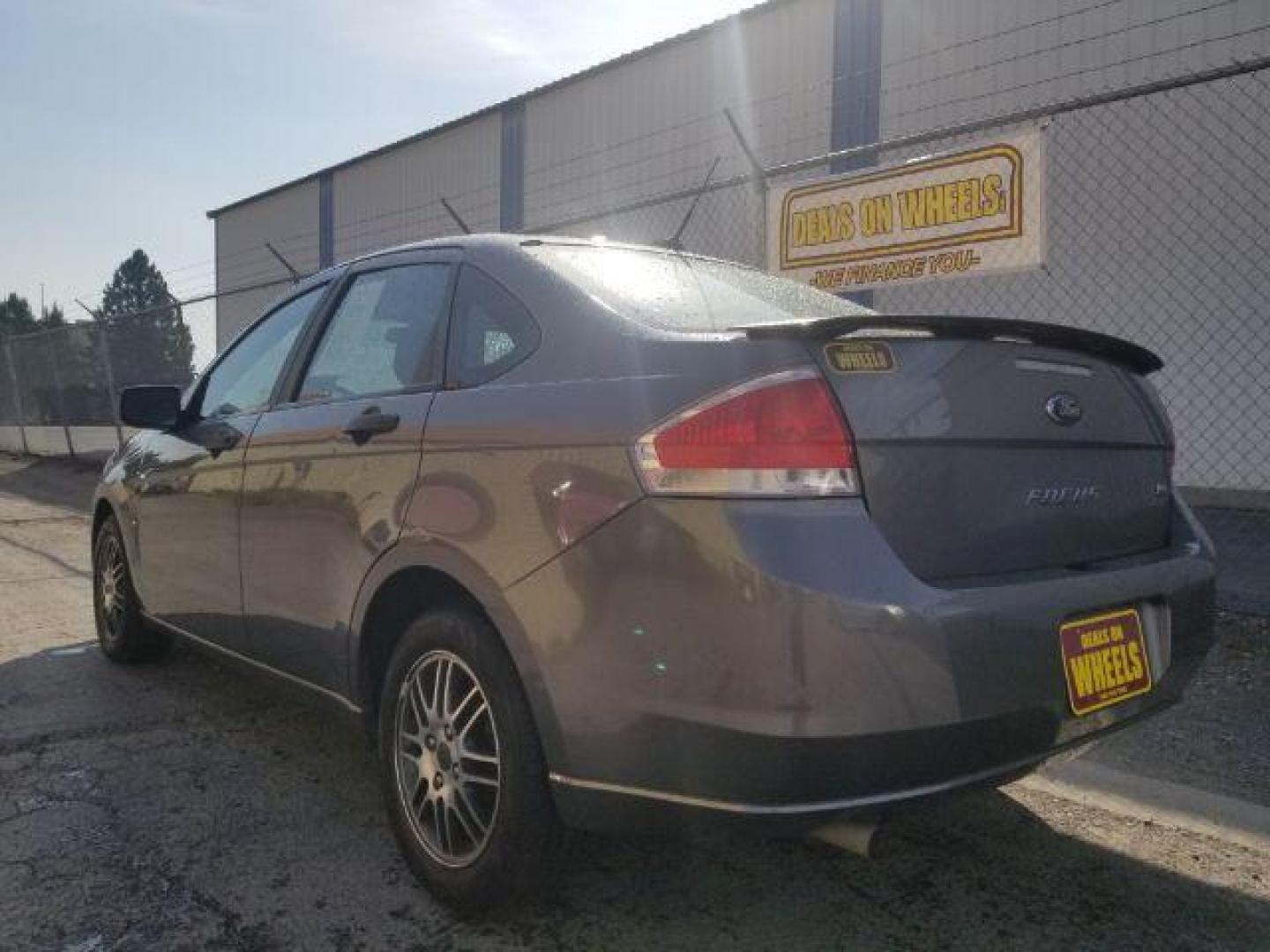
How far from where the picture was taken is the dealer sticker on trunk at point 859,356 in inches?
79.2

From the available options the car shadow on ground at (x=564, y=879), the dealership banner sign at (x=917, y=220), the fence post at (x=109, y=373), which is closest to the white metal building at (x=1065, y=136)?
the dealership banner sign at (x=917, y=220)

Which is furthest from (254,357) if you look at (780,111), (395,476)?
(780,111)

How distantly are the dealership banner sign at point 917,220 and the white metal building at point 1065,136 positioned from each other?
438mm

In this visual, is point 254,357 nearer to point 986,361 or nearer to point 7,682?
point 7,682

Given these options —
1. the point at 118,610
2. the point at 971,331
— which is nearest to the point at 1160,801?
the point at 971,331

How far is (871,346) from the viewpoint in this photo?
2072 mm

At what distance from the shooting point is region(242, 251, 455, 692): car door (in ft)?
8.73

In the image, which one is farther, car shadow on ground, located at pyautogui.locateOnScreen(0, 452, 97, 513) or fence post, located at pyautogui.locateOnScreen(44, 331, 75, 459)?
fence post, located at pyautogui.locateOnScreen(44, 331, 75, 459)

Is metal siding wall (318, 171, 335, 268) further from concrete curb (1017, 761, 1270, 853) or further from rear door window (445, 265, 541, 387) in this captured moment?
concrete curb (1017, 761, 1270, 853)

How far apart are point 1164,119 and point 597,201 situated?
696 centimetres

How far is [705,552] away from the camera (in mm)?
1875

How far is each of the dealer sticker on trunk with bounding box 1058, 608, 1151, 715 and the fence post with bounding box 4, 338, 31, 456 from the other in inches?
716

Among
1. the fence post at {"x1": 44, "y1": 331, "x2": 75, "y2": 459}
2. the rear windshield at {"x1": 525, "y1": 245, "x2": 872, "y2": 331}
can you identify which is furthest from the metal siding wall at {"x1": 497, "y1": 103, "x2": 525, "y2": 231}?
the rear windshield at {"x1": 525, "y1": 245, "x2": 872, "y2": 331}

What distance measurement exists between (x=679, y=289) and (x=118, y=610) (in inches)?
130
